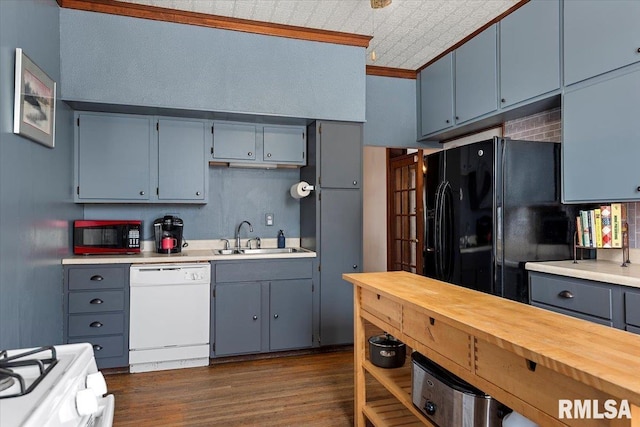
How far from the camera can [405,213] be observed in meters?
5.17

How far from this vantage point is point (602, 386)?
821 mm

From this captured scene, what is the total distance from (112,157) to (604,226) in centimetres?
378

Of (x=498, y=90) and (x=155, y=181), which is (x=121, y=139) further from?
(x=498, y=90)

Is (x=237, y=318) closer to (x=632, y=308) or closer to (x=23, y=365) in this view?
(x=23, y=365)

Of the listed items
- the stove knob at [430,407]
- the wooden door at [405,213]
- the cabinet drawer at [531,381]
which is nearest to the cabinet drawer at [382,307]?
the stove knob at [430,407]

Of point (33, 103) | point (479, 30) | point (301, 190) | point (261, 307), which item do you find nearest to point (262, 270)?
point (261, 307)

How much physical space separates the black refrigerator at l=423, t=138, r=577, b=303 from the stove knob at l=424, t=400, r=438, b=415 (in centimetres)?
150

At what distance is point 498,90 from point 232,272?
8.99ft

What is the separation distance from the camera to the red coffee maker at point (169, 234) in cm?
344

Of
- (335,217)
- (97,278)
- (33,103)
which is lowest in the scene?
(97,278)

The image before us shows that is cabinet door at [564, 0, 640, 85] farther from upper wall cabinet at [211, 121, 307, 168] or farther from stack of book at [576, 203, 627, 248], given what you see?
upper wall cabinet at [211, 121, 307, 168]

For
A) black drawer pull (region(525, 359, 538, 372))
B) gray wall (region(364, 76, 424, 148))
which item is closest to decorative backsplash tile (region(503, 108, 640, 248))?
gray wall (region(364, 76, 424, 148))

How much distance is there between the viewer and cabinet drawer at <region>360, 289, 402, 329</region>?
1782mm

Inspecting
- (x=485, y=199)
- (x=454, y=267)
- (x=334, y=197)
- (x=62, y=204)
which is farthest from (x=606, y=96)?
(x=62, y=204)
